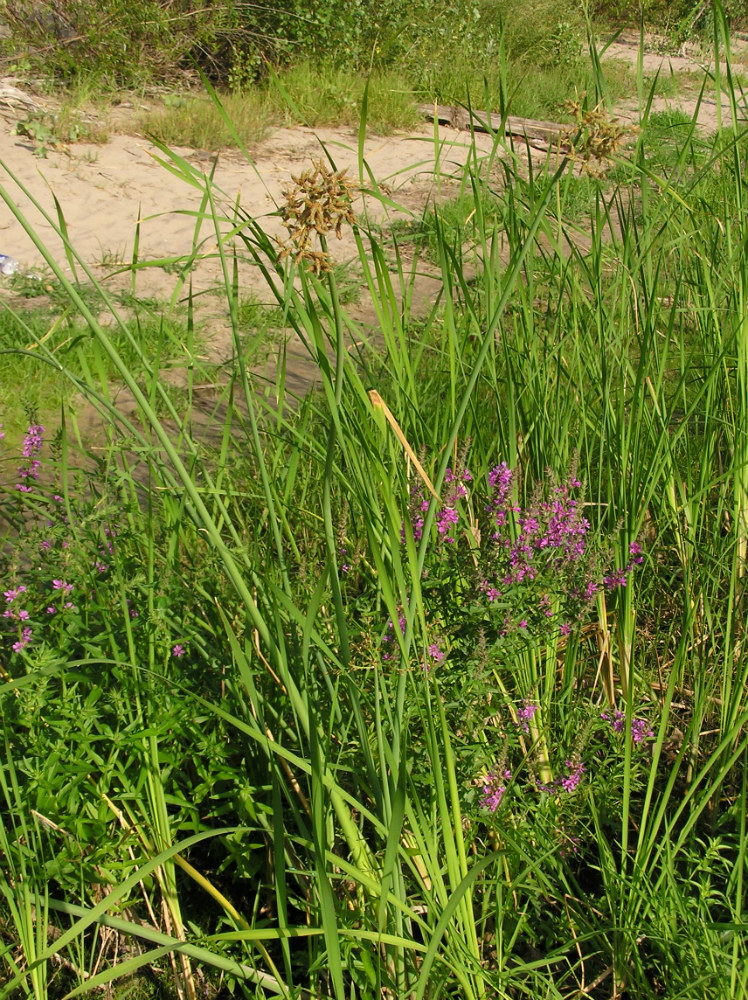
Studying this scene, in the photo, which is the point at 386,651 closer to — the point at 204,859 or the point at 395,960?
the point at 395,960

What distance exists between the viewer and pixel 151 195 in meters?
5.55

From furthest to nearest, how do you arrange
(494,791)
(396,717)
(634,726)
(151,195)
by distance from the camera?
(151,195) < (634,726) < (494,791) < (396,717)

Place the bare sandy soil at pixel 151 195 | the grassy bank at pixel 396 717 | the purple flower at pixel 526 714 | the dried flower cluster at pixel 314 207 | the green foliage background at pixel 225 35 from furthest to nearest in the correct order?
the green foliage background at pixel 225 35 < the bare sandy soil at pixel 151 195 < the purple flower at pixel 526 714 < the grassy bank at pixel 396 717 < the dried flower cluster at pixel 314 207

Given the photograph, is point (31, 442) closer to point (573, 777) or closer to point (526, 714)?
point (526, 714)

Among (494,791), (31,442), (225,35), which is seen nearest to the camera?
(494,791)

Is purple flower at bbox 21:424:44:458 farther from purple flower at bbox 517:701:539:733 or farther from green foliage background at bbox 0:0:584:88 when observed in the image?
green foliage background at bbox 0:0:584:88

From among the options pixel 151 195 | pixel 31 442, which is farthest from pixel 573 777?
pixel 151 195

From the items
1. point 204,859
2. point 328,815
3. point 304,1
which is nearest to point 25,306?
point 204,859

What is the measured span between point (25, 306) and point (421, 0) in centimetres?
627

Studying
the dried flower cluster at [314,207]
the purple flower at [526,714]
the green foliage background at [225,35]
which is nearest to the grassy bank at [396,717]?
the purple flower at [526,714]

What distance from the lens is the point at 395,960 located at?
122 centimetres

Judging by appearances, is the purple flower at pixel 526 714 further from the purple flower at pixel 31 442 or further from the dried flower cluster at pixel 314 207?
the purple flower at pixel 31 442

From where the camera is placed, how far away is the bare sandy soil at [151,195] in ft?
15.0

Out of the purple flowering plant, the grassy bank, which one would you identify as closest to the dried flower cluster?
the grassy bank
